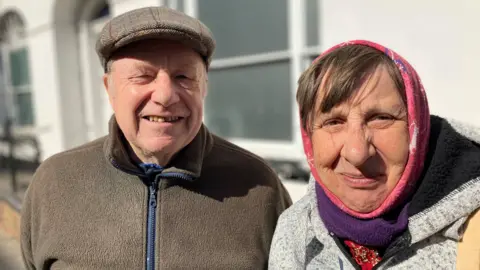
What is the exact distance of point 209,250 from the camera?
1.54 meters

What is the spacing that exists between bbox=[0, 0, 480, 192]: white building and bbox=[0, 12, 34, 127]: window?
0.02m

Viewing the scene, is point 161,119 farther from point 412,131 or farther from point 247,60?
point 247,60

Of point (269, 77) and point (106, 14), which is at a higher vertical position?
point (106, 14)

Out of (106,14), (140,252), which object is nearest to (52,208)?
(140,252)

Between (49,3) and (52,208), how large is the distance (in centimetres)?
473

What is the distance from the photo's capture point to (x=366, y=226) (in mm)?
1185

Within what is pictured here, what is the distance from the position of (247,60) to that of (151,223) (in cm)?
224

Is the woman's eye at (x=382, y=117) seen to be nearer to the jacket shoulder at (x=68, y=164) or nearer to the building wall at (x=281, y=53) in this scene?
the jacket shoulder at (x=68, y=164)

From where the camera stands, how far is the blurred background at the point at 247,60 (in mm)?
2248

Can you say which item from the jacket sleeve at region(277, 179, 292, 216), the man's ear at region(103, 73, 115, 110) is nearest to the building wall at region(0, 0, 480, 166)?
the jacket sleeve at region(277, 179, 292, 216)

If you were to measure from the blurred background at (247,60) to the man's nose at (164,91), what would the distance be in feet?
4.96

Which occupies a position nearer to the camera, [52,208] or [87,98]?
[52,208]

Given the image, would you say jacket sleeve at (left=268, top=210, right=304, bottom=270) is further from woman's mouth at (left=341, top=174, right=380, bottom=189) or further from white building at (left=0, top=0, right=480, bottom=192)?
white building at (left=0, top=0, right=480, bottom=192)

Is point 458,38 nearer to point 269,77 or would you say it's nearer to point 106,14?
point 269,77
